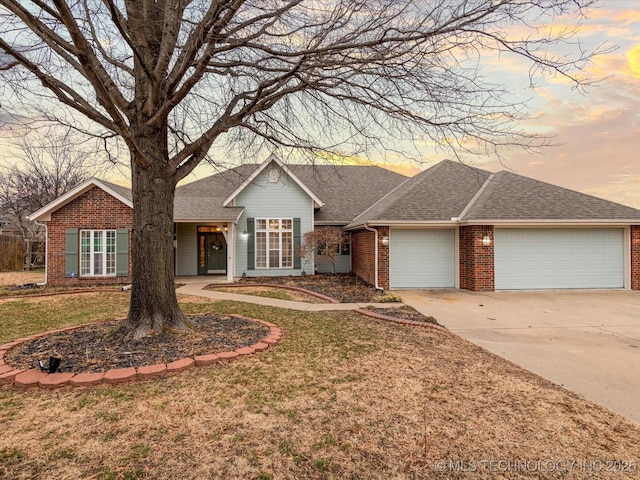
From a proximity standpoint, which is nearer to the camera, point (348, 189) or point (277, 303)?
point (277, 303)

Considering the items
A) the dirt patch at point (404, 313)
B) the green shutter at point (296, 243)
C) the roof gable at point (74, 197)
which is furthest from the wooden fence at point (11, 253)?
the dirt patch at point (404, 313)

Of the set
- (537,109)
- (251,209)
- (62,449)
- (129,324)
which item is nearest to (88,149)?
(129,324)

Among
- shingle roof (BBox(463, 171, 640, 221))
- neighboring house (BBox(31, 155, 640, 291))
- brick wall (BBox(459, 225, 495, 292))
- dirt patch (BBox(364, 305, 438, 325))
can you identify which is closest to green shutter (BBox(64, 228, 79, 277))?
neighboring house (BBox(31, 155, 640, 291))

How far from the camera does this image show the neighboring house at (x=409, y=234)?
11.1 metres

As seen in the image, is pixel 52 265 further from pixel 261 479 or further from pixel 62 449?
pixel 261 479

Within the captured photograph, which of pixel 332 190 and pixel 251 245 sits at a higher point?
pixel 332 190

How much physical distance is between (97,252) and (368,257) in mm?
10391

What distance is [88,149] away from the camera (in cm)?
614

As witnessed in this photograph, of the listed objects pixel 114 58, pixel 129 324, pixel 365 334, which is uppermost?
pixel 114 58

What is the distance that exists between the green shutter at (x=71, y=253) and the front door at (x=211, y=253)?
15.2ft

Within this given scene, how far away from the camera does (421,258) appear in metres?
11.7

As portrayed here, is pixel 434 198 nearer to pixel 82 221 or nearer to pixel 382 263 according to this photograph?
pixel 382 263

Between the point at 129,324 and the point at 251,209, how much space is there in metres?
10.0

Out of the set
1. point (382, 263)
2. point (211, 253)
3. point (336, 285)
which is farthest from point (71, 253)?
point (382, 263)
